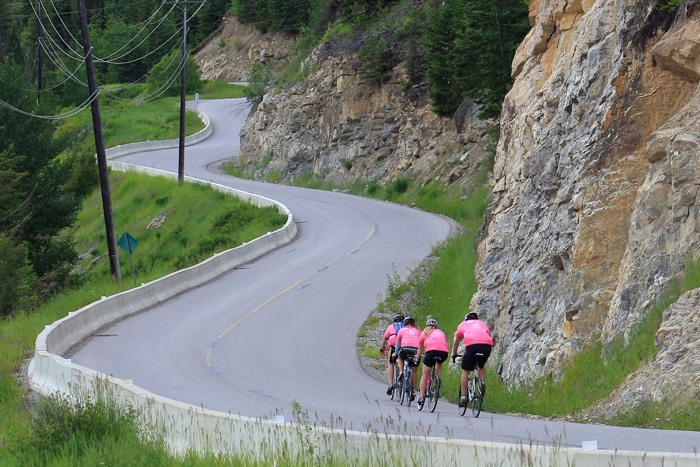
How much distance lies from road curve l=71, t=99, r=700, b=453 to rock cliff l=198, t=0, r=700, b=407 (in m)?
2.32

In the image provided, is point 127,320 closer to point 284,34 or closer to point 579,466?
point 579,466

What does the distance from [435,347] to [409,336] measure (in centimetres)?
125

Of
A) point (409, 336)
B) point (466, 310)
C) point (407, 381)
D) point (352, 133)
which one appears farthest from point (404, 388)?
point (352, 133)

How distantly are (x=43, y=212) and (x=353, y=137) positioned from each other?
17.5 meters

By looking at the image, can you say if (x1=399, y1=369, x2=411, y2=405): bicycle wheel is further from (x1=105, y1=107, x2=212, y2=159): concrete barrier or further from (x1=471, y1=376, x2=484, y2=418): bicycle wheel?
(x1=105, y1=107, x2=212, y2=159): concrete barrier

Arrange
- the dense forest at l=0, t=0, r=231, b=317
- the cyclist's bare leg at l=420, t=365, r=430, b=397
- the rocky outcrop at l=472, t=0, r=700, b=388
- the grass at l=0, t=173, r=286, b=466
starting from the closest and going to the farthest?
the grass at l=0, t=173, r=286, b=466 < the cyclist's bare leg at l=420, t=365, r=430, b=397 < the rocky outcrop at l=472, t=0, r=700, b=388 < the dense forest at l=0, t=0, r=231, b=317

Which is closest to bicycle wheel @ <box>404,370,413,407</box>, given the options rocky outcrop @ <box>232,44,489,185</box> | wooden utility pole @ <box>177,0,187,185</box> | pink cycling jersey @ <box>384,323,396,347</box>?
pink cycling jersey @ <box>384,323,396,347</box>

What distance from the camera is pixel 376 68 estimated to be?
5522 cm

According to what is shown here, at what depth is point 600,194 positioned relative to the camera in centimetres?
1805

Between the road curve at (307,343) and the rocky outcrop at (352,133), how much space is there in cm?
433

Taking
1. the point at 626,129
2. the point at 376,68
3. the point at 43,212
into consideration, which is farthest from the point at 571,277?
the point at 376,68

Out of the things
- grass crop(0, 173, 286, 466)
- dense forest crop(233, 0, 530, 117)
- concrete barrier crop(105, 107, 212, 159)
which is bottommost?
concrete barrier crop(105, 107, 212, 159)

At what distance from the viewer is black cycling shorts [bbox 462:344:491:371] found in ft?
48.4

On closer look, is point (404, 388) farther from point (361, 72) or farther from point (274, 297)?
point (361, 72)
